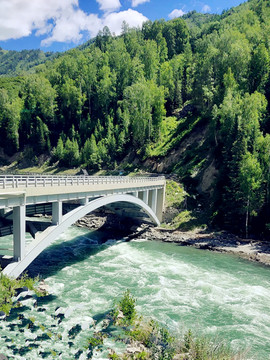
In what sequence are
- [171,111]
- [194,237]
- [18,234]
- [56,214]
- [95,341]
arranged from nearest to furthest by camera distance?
[95,341]
[18,234]
[56,214]
[194,237]
[171,111]

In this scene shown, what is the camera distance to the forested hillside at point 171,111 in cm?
3669

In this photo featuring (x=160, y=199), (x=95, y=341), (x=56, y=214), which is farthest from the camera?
(x=160, y=199)

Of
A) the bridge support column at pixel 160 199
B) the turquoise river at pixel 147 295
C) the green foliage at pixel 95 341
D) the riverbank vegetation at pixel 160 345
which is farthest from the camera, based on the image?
the bridge support column at pixel 160 199

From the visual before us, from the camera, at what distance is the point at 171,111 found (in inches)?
2827

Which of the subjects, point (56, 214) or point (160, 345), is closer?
point (160, 345)

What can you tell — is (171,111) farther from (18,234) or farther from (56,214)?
(18,234)

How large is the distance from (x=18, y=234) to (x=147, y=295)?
35.1 ft

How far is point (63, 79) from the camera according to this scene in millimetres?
89062

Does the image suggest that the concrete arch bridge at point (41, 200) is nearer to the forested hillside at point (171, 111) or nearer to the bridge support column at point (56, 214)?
the bridge support column at point (56, 214)

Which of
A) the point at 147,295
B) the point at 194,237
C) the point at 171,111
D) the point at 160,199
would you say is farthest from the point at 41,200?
the point at 171,111

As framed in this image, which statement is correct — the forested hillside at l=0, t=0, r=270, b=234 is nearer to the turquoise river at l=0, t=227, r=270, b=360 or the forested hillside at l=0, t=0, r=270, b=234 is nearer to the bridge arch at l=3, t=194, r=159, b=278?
the turquoise river at l=0, t=227, r=270, b=360

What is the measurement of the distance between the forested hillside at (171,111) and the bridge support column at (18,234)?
26665mm

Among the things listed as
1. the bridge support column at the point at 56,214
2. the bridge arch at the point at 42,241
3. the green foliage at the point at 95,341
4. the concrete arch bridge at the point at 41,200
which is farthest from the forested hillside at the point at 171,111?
the green foliage at the point at 95,341

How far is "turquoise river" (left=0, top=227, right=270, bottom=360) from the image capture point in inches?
580
